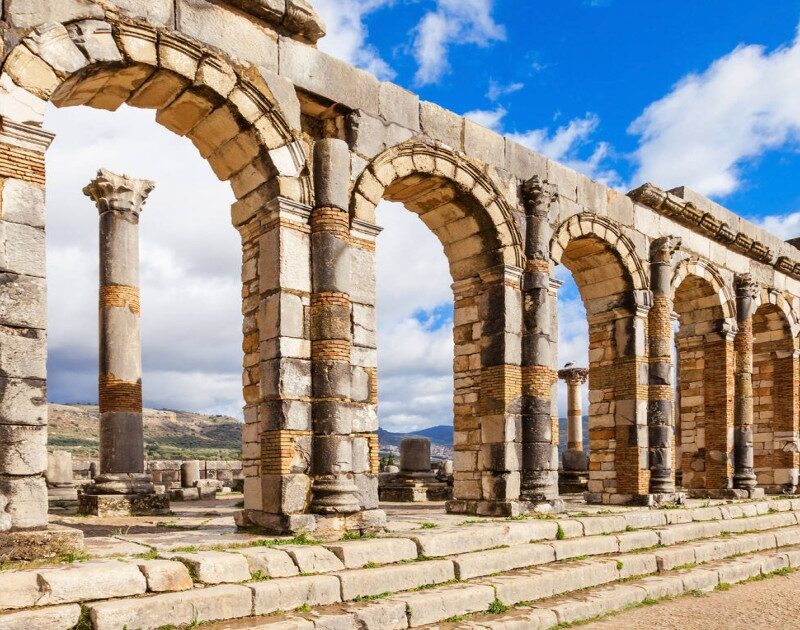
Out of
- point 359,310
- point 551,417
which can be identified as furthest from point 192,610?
point 551,417

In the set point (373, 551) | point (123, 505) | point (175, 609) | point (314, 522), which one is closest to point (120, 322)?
point (123, 505)

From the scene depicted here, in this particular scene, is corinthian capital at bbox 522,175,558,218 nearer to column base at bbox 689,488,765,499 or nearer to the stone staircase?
the stone staircase

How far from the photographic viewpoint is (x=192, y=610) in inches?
235

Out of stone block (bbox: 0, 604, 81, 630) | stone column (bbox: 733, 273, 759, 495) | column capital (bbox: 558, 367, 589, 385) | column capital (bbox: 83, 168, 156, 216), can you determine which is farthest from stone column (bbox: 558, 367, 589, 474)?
stone block (bbox: 0, 604, 81, 630)

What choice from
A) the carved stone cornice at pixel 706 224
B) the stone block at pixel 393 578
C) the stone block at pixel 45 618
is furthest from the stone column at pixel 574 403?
the stone block at pixel 45 618

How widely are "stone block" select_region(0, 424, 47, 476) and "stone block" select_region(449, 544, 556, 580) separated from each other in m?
3.96

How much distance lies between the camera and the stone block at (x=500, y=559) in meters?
7.96

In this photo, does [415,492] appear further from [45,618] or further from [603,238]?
[45,618]

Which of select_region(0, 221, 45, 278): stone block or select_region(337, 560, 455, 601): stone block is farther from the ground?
select_region(0, 221, 45, 278): stone block

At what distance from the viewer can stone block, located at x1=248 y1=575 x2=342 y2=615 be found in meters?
6.35

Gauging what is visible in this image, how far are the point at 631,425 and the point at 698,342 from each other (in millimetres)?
4366

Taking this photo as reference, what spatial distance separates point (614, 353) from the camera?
14.5m

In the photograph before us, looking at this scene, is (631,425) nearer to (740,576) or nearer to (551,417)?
(551,417)

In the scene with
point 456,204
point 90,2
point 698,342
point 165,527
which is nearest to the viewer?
point 90,2
